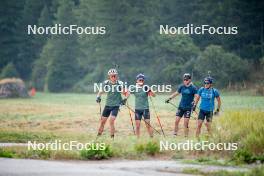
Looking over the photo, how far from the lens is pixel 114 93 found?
17.4 metres

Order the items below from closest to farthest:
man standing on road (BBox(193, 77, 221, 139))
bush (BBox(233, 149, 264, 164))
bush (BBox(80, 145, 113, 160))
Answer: bush (BBox(233, 149, 264, 164)) < bush (BBox(80, 145, 113, 160)) < man standing on road (BBox(193, 77, 221, 139))

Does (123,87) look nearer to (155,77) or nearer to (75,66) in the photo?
(155,77)

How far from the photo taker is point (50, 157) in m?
13.8

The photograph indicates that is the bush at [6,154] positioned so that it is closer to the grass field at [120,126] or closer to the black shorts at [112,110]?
the grass field at [120,126]

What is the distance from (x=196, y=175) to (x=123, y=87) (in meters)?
6.32

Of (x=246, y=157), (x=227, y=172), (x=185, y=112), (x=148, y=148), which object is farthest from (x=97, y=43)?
(x=227, y=172)

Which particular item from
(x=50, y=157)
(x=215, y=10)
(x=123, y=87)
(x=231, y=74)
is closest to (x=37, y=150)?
(x=50, y=157)

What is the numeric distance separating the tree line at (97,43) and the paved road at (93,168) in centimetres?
3261

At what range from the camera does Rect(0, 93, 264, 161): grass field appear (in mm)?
14078

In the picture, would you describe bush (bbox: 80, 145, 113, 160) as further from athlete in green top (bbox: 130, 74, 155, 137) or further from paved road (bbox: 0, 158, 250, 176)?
athlete in green top (bbox: 130, 74, 155, 137)

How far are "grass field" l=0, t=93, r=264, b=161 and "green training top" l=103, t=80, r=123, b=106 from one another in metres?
1.02

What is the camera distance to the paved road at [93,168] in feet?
36.6

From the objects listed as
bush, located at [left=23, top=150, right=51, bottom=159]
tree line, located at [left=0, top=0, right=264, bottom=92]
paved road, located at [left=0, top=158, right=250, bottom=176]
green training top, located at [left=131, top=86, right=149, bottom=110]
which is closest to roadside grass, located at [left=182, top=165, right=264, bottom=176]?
paved road, located at [left=0, top=158, right=250, bottom=176]

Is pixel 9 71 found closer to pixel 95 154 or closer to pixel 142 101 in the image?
pixel 142 101
